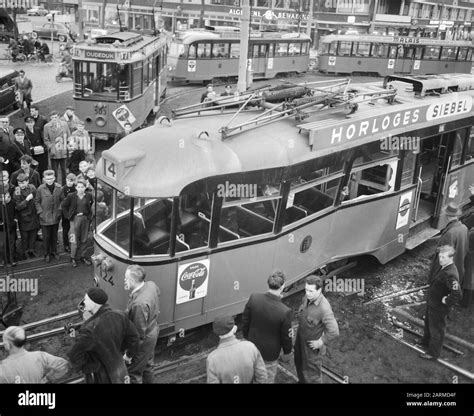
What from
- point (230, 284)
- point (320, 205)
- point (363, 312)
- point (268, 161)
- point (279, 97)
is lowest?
point (363, 312)

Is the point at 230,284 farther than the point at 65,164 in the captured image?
No

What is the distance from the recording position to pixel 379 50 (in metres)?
35.4

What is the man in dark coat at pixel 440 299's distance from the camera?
7562 millimetres

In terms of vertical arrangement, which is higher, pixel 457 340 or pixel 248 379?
pixel 248 379

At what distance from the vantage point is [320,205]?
905 centimetres

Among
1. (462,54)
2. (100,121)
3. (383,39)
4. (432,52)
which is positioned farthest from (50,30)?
(100,121)

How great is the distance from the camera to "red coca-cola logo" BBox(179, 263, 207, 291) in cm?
746

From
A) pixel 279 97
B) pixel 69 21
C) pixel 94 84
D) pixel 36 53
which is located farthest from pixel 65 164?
pixel 69 21

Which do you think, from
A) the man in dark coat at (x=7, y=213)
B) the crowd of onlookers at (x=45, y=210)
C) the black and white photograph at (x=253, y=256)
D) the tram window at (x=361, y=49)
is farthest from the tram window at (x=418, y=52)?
the man in dark coat at (x=7, y=213)

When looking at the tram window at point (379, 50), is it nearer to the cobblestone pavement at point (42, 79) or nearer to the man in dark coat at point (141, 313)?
the cobblestone pavement at point (42, 79)

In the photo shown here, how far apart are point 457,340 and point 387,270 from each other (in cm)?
247

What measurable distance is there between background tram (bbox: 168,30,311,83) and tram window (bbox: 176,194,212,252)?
2285 centimetres

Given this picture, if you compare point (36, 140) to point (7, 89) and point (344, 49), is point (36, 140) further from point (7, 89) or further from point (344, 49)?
point (344, 49)

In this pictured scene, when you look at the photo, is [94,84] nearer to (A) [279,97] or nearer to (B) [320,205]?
(A) [279,97]
